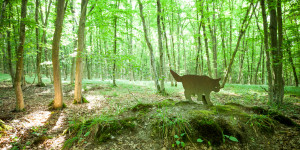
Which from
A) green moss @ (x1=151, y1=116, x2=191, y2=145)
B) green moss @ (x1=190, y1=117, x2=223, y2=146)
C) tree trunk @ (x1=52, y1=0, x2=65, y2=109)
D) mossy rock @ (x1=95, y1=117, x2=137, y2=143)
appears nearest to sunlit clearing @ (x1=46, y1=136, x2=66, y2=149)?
mossy rock @ (x1=95, y1=117, x2=137, y2=143)

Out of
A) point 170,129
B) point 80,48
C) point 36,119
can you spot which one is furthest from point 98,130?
point 80,48

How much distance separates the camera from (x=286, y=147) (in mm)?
2689

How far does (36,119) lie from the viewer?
4.89m

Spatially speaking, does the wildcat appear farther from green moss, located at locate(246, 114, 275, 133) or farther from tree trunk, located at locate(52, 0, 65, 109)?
tree trunk, located at locate(52, 0, 65, 109)

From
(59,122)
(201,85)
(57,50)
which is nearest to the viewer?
(201,85)

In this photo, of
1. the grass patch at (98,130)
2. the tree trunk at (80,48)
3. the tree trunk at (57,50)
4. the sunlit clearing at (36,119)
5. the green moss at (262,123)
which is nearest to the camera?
the grass patch at (98,130)

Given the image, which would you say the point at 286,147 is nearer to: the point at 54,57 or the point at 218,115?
the point at 218,115

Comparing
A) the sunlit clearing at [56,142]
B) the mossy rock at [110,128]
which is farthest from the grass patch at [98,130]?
the sunlit clearing at [56,142]

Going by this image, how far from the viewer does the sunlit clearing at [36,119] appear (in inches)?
175

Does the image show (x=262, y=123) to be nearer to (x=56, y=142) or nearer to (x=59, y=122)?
(x=56, y=142)

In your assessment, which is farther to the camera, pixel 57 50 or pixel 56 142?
pixel 57 50

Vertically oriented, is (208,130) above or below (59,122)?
above

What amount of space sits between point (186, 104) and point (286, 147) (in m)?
2.54

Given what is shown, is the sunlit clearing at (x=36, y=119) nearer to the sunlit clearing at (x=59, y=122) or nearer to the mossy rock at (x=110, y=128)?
the sunlit clearing at (x=59, y=122)
